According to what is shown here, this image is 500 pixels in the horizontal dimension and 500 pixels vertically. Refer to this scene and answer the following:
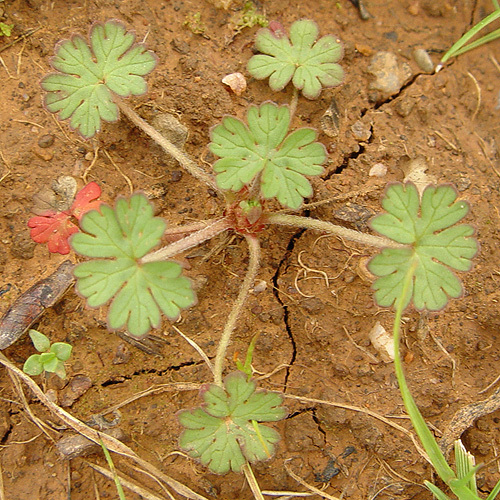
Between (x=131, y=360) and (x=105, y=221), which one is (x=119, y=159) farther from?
(x=131, y=360)

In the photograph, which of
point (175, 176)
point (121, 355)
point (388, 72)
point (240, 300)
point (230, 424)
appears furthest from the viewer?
point (388, 72)

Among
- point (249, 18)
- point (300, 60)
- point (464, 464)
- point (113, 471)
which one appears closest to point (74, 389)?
point (113, 471)

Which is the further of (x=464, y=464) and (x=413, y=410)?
(x=464, y=464)

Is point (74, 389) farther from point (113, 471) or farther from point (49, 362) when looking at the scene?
point (113, 471)

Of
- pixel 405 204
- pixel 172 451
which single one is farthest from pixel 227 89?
pixel 172 451

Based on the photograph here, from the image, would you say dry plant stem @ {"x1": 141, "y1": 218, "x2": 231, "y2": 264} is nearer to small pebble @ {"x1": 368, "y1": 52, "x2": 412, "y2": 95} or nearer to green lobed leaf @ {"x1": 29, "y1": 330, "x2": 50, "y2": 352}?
green lobed leaf @ {"x1": 29, "y1": 330, "x2": 50, "y2": 352}

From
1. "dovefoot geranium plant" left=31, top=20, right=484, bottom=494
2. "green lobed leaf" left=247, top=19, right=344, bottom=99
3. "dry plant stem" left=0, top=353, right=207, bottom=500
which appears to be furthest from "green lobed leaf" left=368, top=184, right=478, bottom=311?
"dry plant stem" left=0, top=353, right=207, bottom=500

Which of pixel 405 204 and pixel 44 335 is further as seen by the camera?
pixel 44 335

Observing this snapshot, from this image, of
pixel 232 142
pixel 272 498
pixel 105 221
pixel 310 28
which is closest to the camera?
pixel 105 221
